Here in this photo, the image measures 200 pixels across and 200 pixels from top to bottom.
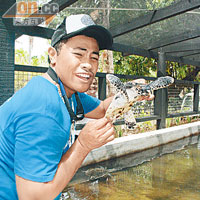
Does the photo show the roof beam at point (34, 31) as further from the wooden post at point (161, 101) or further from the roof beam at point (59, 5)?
the wooden post at point (161, 101)

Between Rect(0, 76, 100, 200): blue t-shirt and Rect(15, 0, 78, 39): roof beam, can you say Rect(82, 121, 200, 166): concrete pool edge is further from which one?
Rect(0, 76, 100, 200): blue t-shirt

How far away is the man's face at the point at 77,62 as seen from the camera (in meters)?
0.95

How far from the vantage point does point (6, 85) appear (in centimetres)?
248

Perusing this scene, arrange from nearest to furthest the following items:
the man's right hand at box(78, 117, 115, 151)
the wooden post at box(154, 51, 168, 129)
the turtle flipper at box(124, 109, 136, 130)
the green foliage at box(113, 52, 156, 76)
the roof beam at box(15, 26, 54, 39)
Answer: the man's right hand at box(78, 117, 115, 151) < the turtle flipper at box(124, 109, 136, 130) < the roof beam at box(15, 26, 54, 39) < the wooden post at box(154, 51, 168, 129) < the green foliage at box(113, 52, 156, 76)

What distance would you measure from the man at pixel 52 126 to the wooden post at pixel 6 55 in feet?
5.48

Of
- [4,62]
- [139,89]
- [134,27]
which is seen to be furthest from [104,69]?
[139,89]

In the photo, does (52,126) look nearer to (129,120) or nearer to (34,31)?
(129,120)

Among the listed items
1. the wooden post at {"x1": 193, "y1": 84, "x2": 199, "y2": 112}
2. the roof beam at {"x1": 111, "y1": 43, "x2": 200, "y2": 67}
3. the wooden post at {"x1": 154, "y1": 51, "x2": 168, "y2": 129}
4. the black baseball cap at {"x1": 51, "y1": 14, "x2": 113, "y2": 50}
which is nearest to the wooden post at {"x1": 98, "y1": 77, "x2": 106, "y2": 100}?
the roof beam at {"x1": 111, "y1": 43, "x2": 200, "y2": 67}

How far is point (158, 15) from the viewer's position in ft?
10.7

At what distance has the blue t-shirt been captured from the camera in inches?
29.4

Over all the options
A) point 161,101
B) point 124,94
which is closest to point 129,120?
point 124,94

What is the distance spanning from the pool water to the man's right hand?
1.60 meters

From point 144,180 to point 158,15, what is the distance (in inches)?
96.5

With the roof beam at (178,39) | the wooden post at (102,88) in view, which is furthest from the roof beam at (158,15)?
the roof beam at (178,39)
